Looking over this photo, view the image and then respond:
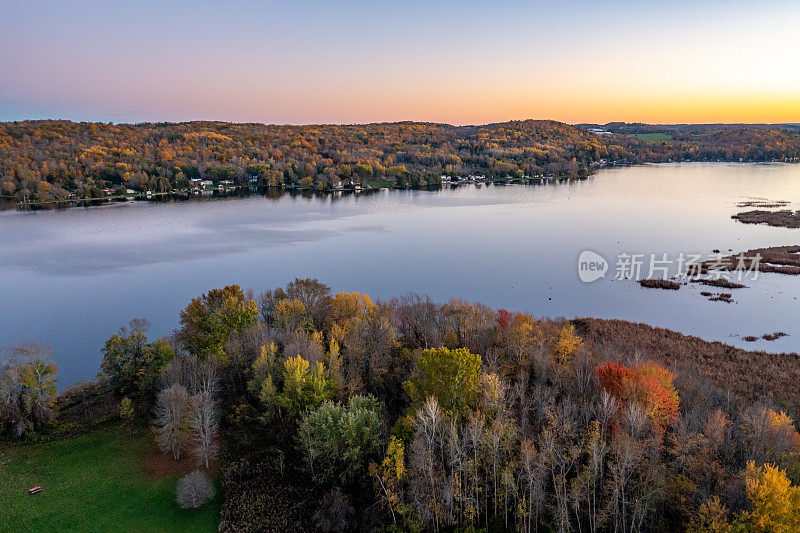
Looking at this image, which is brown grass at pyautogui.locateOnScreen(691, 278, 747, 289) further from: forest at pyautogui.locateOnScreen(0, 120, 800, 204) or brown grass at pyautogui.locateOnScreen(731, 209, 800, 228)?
forest at pyautogui.locateOnScreen(0, 120, 800, 204)

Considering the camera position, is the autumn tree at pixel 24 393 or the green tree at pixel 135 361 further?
the green tree at pixel 135 361

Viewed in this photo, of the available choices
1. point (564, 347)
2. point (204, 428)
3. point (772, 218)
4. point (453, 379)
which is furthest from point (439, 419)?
point (772, 218)

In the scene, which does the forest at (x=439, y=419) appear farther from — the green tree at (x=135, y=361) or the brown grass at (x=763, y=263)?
the brown grass at (x=763, y=263)

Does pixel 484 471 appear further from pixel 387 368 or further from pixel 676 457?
pixel 387 368

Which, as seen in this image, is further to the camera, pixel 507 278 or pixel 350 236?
pixel 350 236

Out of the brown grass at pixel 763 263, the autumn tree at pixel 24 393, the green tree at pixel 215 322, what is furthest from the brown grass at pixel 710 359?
the autumn tree at pixel 24 393

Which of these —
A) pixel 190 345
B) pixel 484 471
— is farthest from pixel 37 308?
pixel 484 471

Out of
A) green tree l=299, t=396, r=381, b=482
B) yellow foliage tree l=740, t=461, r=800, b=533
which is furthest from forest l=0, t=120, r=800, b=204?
yellow foliage tree l=740, t=461, r=800, b=533
